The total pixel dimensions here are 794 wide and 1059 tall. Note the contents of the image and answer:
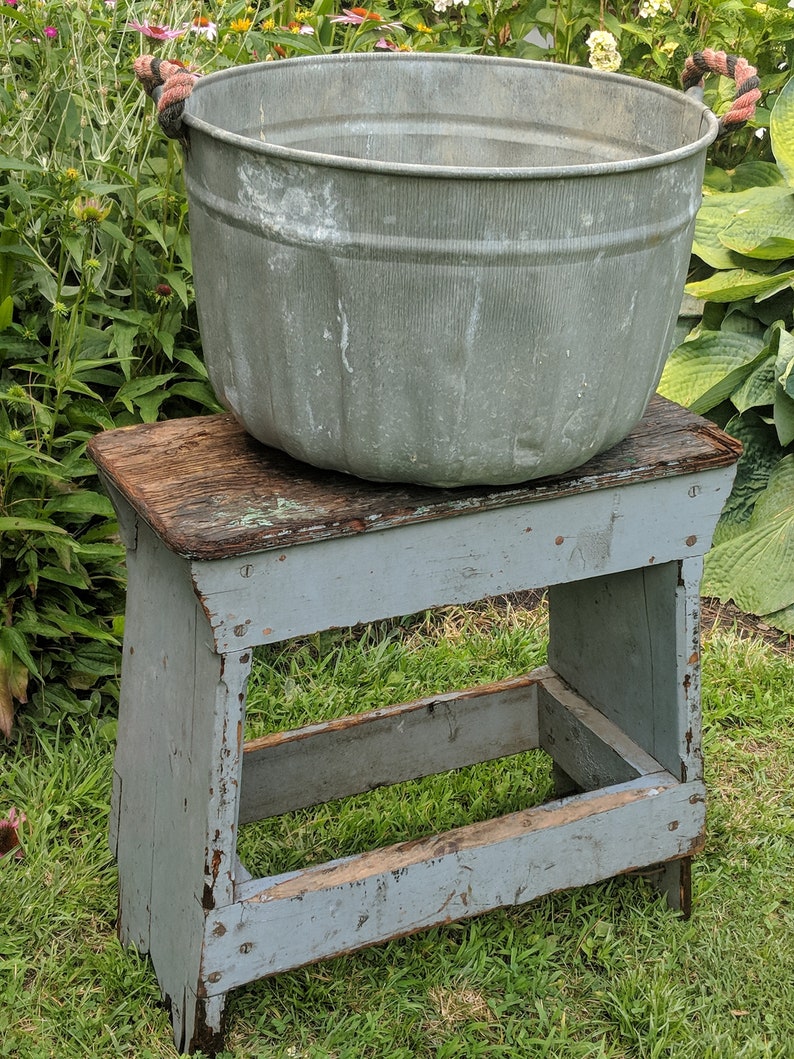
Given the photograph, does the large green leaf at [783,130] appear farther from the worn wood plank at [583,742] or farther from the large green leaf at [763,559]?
the worn wood plank at [583,742]

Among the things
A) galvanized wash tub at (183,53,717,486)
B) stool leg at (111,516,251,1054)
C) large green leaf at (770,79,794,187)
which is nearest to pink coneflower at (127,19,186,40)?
galvanized wash tub at (183,53,717,486)

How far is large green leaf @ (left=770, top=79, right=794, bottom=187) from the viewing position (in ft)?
10.5

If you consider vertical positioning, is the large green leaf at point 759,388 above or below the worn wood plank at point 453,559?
below

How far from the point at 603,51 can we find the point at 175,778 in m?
2.18

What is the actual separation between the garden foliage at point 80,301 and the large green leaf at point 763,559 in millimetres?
1348

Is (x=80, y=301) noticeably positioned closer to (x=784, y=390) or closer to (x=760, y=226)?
(x=784, y=390)

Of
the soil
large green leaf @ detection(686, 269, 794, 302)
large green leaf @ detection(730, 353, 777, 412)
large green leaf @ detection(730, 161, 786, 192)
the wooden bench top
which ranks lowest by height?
the soil

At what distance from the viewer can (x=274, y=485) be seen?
62.9 inches

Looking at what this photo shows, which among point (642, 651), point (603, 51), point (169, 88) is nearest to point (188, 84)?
point (169, 88)

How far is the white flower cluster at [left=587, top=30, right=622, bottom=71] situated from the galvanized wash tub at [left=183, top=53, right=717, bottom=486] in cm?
155

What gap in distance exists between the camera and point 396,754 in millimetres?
2203

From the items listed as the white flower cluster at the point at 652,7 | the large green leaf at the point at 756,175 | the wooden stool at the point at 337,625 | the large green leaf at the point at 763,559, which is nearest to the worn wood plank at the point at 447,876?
the wooden stool at the point at 337,625

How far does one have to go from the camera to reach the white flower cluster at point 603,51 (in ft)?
10.0

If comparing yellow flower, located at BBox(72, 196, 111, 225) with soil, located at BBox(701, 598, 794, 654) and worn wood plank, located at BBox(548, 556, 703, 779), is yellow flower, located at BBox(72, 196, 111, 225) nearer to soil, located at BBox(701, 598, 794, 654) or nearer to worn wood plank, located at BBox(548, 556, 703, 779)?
worn wood plank, located at BBox(548, 556, 703, 779)
